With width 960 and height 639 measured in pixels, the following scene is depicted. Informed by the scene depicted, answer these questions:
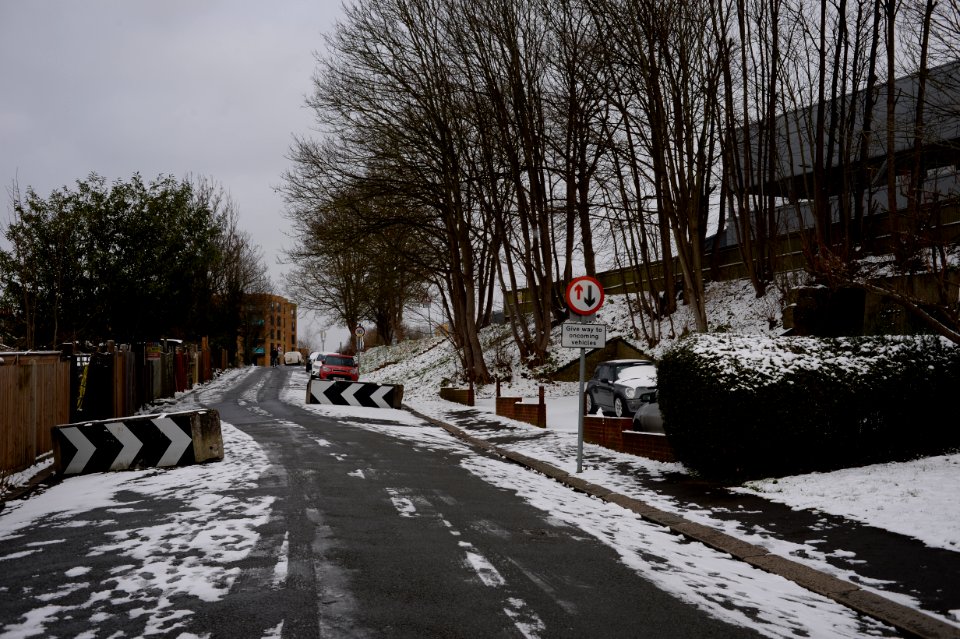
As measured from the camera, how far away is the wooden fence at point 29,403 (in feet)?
30.8

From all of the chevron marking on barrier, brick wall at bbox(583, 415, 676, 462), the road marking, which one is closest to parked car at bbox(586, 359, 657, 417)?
brick wall at bbox(583, 415, 676, 462)

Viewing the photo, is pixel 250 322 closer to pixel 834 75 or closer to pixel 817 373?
pixel 834 75

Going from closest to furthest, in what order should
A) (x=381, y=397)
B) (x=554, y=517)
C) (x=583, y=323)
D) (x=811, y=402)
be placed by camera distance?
(x=554, y=517), (x=811, y=402), (x=583, y=323), (x=381, y=397)

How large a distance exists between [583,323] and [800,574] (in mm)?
5777

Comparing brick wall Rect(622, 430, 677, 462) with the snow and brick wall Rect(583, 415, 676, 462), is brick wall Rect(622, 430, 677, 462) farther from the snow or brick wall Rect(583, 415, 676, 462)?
the snow

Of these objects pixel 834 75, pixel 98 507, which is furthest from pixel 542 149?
pixel 98 507

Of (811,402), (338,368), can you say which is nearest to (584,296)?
(811,402)

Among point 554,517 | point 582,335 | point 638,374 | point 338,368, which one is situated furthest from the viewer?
point 338,368

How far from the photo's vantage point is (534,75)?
23656 millimetres

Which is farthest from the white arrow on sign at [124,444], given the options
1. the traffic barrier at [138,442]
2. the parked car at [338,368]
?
the parked car at [338,368]

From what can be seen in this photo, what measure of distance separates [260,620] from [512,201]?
75.7 feet

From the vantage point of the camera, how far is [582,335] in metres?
10.8

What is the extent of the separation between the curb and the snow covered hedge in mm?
1547

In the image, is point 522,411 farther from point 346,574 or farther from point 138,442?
point 346,574
